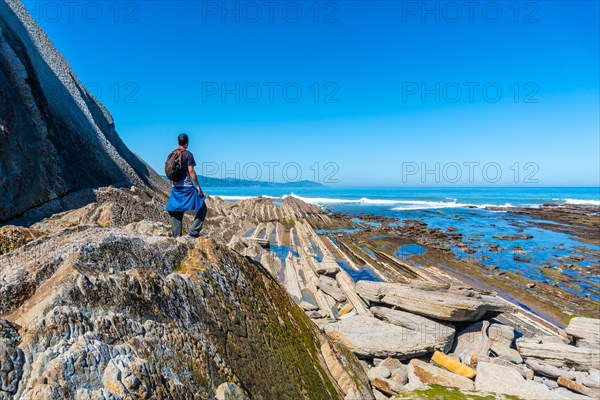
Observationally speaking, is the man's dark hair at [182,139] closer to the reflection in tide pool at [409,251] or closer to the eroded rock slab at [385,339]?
the eroded rock slab at [385,339]

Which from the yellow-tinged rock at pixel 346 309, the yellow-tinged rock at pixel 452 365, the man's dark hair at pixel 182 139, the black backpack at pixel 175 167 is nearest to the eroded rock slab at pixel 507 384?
the yellow-tinged rock at pixel 452 365

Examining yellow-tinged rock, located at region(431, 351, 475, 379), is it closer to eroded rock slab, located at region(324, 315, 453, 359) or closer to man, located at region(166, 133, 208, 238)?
eroded rock slab, located at region(324, 315, 453, 359)

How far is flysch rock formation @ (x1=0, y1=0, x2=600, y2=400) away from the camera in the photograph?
2.78 m

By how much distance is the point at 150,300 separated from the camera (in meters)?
3.61

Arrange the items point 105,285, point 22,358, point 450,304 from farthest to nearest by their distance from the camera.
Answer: point 450,304 → point 105,285 → point 22,358

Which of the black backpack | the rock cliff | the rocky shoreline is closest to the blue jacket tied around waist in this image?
the black backpack

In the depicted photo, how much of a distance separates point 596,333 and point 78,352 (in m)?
13.3

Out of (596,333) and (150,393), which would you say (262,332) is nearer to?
(150,393)

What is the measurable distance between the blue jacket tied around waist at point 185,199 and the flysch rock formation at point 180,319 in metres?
0.72

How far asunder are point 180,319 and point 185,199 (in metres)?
3.05

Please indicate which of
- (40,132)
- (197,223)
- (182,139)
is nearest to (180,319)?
(197,223)

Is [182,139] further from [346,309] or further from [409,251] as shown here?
[409,251]

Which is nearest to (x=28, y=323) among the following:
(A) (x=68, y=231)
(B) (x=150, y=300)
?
(B) (x=150, y=300)

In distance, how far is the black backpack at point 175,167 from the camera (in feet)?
19.9
